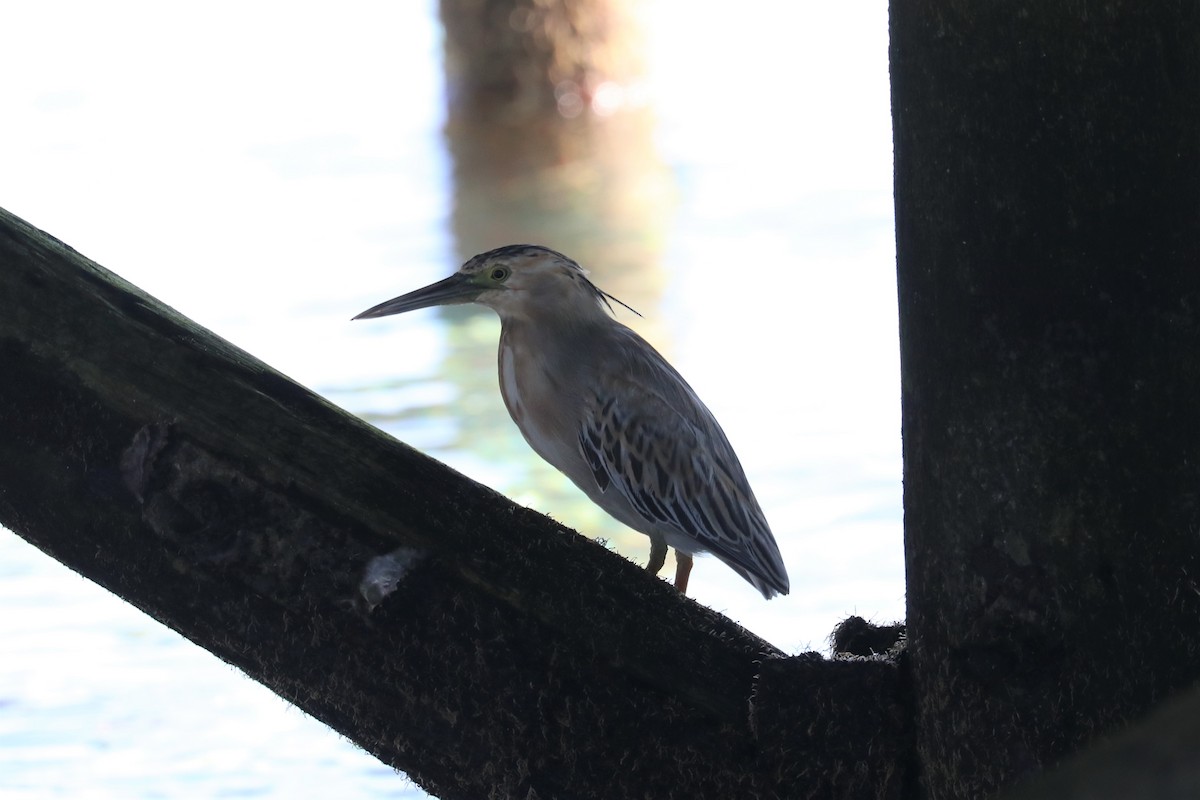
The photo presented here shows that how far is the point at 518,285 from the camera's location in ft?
11.4

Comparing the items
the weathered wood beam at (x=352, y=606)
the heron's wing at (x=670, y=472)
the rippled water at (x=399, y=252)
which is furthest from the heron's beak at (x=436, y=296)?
the weathered wood beam at (x=352, y=606)

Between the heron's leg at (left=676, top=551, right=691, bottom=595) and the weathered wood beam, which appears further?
the heron's leg at (left=676, top=551, right=691, bottom=595)

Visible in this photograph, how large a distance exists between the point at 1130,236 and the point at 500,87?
415 inches

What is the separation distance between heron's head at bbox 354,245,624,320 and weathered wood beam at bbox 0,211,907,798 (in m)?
1.36

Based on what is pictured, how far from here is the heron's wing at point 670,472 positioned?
139 inches

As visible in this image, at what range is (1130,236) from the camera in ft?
5.88

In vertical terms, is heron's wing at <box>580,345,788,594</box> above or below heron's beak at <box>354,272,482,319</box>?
below

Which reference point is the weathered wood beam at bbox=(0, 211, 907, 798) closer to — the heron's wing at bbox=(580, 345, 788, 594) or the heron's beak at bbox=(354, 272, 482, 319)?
the heron's beak at bbox=(354, 272, 482, 319)

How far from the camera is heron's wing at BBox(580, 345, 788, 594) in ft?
11.6

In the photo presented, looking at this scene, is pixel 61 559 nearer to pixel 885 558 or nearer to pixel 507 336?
pixel 507 336

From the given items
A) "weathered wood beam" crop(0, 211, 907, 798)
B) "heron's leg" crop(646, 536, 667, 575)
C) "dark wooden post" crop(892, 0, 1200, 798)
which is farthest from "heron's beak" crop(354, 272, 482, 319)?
"dark wooden post" crop(892, 0, 1200, 798)

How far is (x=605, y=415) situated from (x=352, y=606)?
1.59 m

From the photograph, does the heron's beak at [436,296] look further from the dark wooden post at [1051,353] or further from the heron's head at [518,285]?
the dark wooden post at [1051,353]

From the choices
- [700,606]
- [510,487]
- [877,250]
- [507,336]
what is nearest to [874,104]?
[877,250]
